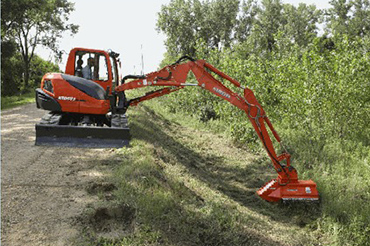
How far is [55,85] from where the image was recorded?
896 centimetres

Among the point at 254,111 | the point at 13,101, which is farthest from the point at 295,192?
the point at 13,101

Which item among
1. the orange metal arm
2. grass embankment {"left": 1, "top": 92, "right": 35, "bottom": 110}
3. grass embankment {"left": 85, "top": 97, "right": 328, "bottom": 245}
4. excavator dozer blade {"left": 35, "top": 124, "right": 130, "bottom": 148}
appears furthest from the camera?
grass embankment {"left": 1, "top": 92, "right": 35, "bottom": 110}

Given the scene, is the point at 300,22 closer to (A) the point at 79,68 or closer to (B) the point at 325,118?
(B) the point at 325,118

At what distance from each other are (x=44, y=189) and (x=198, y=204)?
319 cm

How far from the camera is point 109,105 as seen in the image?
9.16 meters

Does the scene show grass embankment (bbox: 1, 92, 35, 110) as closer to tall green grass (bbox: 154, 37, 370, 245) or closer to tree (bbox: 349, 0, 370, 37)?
tall green grass (bbox: 154, 37, 370, 245)

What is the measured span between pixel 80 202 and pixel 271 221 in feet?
14.0

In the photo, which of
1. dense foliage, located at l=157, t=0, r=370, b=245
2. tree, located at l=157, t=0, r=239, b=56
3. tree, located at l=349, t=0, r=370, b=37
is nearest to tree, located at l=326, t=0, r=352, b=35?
tree, located at l=349, t=0, r=370, b=37

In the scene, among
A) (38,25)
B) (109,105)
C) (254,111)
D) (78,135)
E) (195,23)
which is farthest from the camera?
(195,23)

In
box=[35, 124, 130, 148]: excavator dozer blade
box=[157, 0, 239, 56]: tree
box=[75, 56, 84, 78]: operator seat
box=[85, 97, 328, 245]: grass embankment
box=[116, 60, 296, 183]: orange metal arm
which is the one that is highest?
box=[157, 0, 239, 56]: tree

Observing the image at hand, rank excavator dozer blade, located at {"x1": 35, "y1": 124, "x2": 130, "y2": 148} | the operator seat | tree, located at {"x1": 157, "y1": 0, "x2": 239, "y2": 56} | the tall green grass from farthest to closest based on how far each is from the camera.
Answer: tree, located at {"x1": 157, "y1": 0, "x2": 239, "y2": 56} < the operator seat < the tall green grass < excavator dozer blade, located at {"x1": 35, "y1": 124, "x2": 130, "y2": 148}

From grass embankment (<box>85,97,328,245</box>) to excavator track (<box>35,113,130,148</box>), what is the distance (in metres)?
0.41

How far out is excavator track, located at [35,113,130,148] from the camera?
28.1 feet

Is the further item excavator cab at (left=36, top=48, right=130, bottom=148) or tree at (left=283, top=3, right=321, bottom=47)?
tree at (left=283, top=3, right=321, bottom=47)
